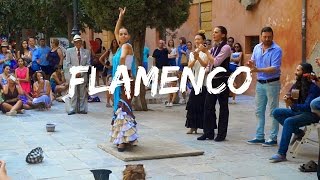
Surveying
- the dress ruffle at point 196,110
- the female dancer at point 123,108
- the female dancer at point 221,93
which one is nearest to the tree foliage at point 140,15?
the dress ruffle at point 196,110

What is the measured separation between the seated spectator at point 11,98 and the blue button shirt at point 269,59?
6.30 meters

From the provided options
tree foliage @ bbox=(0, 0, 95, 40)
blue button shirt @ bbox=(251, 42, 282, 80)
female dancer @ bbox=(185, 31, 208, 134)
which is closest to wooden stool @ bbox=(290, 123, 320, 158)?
blue button shirt @ bbox=(251, 42, 282, 80)

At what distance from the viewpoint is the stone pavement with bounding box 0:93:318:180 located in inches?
272

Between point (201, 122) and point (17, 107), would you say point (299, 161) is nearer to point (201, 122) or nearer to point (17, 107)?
point (201, 122)

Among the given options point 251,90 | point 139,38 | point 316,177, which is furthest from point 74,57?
point 316,177

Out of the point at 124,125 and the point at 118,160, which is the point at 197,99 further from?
the point at 118,160

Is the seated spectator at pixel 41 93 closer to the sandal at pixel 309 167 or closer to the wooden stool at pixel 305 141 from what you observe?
the wooden stool at pixel 305 141

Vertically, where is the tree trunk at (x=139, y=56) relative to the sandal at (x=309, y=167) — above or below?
above

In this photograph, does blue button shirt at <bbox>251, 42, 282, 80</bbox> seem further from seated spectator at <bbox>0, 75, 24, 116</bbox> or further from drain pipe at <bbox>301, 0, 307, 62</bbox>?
seated spectator at <bbox>0, 75, 24, 116</bbox>

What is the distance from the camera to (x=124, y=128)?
25.8 feet

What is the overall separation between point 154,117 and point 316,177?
19.0ft

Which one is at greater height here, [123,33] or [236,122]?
[123,33]

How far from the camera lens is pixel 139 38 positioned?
42.9 feet

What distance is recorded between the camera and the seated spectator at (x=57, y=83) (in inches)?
617
